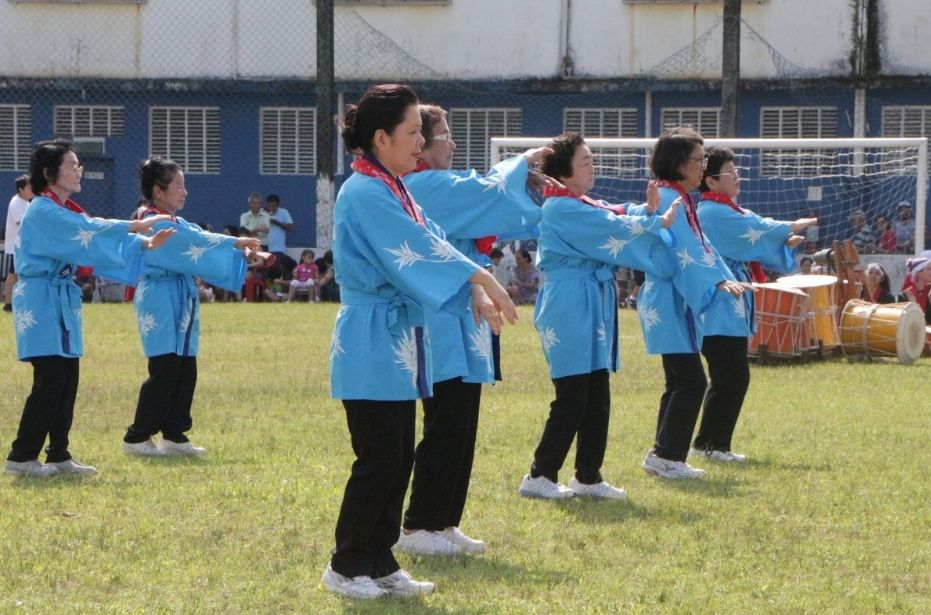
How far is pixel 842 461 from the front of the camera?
9242 mm

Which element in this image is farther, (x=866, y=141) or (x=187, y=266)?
(x=866, y=141)

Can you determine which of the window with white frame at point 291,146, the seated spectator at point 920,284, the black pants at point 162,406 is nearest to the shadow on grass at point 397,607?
the black pants at point 162,406

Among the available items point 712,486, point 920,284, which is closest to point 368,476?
point 712,486

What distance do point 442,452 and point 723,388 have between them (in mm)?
3200

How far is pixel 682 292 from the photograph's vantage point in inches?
340

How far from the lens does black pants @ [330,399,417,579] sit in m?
5.71

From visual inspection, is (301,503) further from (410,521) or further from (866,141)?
(866,141)

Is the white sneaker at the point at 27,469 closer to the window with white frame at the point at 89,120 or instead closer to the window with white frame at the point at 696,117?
the window with white frame at the point at 696,117

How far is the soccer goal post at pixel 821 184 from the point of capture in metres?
21.5

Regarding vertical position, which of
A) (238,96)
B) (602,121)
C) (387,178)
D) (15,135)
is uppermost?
(238,96)

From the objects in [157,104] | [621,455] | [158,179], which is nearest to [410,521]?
[621,455]

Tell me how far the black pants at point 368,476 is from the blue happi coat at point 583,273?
2085mm

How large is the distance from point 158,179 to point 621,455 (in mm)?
3204

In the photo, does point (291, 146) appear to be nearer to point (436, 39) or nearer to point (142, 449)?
point (436, 39)
